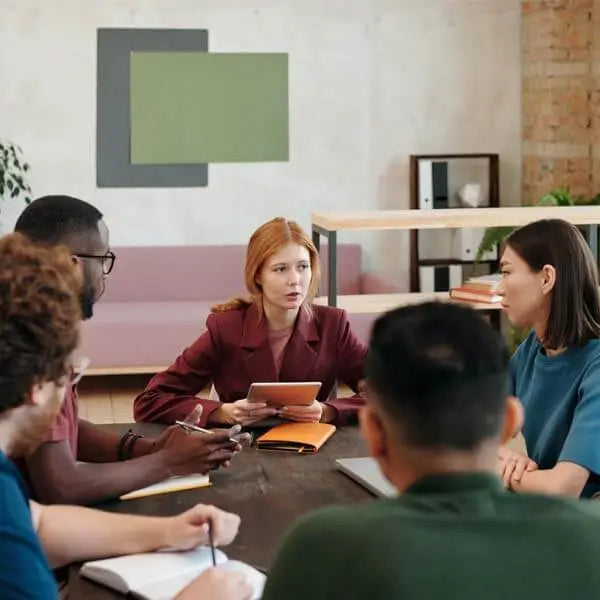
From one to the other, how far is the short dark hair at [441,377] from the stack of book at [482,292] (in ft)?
11.3

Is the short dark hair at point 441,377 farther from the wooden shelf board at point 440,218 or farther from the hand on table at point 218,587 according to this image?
the wooden shelf board at point 440,218

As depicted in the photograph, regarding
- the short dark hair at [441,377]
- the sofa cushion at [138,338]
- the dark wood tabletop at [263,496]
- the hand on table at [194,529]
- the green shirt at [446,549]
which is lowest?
the sofa cushion at [138,338]

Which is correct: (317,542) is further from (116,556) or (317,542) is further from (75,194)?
(75,194)

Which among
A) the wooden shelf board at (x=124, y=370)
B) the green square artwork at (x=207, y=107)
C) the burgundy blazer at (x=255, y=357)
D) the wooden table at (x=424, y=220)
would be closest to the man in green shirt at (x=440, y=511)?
the burgundy blazer at (x=255, y=357)

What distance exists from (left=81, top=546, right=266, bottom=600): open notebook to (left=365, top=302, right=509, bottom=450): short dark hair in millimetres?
722

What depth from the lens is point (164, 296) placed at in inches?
294

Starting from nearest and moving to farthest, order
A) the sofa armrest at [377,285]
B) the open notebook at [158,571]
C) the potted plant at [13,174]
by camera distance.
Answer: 1. the open notebook at [158,571]
2. the potted plant at [13,174]
3. the sofa armrest at [377,285]

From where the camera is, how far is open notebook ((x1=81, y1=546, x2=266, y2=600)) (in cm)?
200

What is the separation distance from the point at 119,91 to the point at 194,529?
557 cm

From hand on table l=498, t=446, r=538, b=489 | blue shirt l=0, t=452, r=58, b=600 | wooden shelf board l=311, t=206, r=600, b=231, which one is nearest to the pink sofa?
wooden shelf board l=311, t=206, r=600, b=231

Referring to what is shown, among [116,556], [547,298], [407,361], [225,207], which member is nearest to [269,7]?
[225,207]

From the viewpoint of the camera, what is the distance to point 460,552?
1242 millimetres

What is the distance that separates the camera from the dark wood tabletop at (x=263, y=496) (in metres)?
2.23

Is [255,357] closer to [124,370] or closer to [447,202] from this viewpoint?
[124,370]
